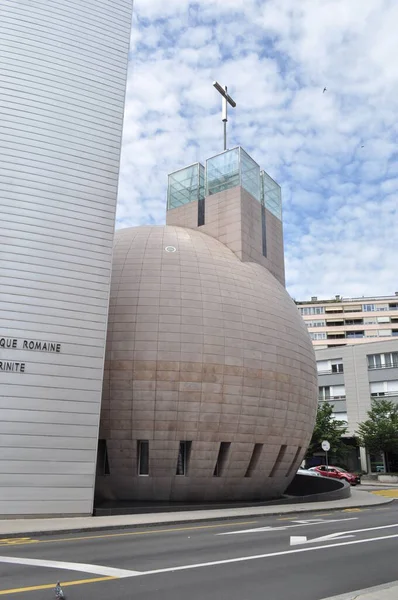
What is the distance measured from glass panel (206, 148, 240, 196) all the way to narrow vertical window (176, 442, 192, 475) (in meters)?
17.8

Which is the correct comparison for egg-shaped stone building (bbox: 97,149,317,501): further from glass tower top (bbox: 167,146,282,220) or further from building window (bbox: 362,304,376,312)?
building window (bbox: 362,304,376,312)

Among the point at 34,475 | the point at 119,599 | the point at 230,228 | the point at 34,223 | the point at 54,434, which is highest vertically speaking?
the point at 230,228

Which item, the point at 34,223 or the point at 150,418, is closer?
the point at 34,223

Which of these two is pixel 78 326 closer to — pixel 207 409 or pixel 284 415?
pixel 207 409

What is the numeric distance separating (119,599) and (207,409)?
52.7ft

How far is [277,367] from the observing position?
26.3 metres

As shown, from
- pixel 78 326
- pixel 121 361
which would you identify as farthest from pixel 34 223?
pixel 121 361

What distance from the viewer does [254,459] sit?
1007 inches

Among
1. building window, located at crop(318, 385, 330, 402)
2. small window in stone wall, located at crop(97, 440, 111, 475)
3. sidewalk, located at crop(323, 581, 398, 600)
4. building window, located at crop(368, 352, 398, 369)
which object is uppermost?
building window, located at crop(368, 352, 398, 369)

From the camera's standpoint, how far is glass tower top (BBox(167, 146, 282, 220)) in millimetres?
35312

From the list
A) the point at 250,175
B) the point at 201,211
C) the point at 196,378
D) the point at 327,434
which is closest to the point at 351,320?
the point at 327,434

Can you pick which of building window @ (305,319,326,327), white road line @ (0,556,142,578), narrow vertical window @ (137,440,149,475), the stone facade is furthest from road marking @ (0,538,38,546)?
building window @ (305,319,326,327)

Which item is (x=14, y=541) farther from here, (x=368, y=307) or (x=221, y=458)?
(x=368, y=307)

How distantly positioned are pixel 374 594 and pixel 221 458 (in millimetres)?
17271
